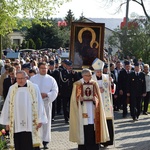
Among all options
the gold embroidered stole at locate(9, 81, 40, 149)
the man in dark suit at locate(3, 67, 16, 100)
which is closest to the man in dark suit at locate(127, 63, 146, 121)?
the man in dark suit at locate(3, 67, 16, 100)

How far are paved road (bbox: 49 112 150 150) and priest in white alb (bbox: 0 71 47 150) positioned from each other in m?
2.17

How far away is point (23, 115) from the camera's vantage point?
9.11 metres

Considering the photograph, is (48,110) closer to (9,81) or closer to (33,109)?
(9,81)

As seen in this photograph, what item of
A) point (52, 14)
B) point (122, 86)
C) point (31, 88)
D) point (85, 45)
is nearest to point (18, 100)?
point (31, 88)

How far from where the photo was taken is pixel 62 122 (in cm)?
1500

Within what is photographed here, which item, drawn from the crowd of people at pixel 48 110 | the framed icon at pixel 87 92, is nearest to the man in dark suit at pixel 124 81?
A: the crowd of people at pixel 48 110

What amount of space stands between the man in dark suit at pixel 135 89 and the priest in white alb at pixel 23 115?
6748 mm

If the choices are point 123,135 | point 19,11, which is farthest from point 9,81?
point 19,11

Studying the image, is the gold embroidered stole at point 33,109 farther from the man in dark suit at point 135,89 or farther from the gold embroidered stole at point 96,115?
the man in dark suit at point 135,89

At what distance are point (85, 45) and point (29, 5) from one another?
562 inches

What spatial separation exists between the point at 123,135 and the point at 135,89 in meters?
2.93

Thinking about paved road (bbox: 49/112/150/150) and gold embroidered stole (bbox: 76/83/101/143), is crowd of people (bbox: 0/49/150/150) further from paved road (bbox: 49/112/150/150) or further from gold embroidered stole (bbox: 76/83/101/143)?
paved road (bbox: 49/112/150/150)

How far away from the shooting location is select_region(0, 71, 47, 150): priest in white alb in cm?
907

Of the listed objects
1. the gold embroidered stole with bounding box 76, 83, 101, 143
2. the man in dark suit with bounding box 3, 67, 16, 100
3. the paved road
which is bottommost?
the paved road
